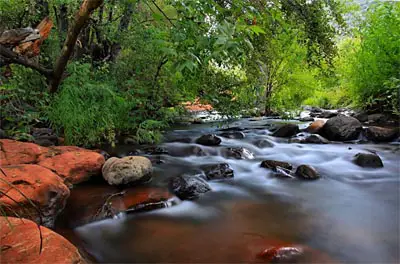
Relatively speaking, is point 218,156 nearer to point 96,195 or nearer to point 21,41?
point 96,195

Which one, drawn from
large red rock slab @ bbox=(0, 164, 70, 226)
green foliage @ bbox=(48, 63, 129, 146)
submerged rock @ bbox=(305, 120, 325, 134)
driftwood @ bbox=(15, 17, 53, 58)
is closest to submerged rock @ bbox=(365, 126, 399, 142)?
submerged rock @ bbox=(305, 120, 325, 134)

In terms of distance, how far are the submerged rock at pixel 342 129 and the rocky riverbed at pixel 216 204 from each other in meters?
1.05

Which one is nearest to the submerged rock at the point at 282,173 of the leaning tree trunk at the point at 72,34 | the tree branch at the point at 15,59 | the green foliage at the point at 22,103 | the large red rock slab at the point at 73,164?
the large red rock slab at the point at 73,164

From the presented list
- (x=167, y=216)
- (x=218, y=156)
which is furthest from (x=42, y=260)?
(x=218, y=156)

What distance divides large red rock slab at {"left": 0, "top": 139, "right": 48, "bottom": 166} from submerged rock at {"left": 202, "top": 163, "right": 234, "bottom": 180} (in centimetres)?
232

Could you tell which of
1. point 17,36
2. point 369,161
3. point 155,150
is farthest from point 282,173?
point 17,36

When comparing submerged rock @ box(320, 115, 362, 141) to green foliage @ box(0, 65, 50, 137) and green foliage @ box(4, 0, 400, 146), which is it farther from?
green foliage @ box(0, 65, 50, 137)

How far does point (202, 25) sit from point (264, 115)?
965 centimetres

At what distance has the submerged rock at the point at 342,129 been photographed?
20.7 feet

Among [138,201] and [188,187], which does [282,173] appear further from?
[138,201]

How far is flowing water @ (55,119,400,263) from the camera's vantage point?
92.6 inches

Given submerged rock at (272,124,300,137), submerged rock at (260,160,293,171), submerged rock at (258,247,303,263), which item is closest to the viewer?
submerged rock at (258,247,303,263)

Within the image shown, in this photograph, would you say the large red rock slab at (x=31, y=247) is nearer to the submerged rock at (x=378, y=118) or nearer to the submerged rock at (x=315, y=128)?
the submerged rock at (x=315, y=128)

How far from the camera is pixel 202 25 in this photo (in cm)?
174
